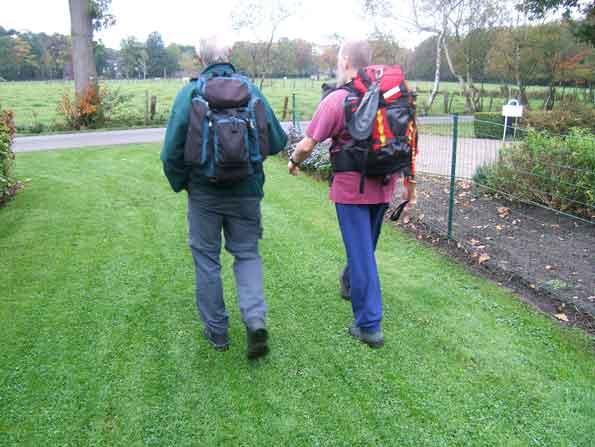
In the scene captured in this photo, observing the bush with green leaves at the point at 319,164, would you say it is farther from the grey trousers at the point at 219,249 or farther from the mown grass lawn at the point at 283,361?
the grey trousers at the point at 219,249

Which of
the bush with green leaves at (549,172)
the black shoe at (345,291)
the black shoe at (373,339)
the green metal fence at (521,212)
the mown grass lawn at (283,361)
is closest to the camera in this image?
the mown grass lawn at (283,361)

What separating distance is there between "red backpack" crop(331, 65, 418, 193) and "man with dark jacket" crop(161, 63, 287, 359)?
0.45m

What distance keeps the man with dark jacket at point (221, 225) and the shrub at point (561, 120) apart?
41.9 ft

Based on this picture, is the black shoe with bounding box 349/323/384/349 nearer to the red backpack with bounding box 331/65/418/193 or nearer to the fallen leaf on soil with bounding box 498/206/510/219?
the red backpack with bounding box 331/65/418/193

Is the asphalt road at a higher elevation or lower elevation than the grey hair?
lower

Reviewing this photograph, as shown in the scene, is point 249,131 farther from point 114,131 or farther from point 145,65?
point 145,65

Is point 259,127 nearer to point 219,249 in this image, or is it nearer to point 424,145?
point 219,249

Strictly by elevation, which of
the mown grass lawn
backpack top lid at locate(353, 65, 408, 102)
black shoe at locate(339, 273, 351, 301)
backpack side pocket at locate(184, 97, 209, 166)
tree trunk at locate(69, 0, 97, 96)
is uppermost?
tree trunk at locate(69, 0, 97, 96)

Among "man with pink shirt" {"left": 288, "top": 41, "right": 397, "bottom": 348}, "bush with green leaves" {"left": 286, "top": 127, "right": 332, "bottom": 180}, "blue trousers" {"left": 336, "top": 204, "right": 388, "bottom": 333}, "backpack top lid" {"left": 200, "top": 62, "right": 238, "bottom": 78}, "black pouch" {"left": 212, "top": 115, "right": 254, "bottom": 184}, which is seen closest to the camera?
"black pouch" {"left": 212, "top": 115, "right": 254, "bottom": 184}

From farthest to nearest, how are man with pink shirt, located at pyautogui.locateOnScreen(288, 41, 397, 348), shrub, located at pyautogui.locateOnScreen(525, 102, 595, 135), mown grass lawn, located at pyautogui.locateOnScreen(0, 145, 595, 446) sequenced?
shrub, located at pyautogui.locateOnScreen(525, 102, 595, 135) → man with pink shirt, located at pyautogui.locateOnScreen(288, 41, 397, 348) → mown grass lawn, located at pyautogui.locateOnScreen(0, 145, 595, 446)

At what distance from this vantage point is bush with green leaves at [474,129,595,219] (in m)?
5.36

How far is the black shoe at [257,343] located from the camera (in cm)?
304

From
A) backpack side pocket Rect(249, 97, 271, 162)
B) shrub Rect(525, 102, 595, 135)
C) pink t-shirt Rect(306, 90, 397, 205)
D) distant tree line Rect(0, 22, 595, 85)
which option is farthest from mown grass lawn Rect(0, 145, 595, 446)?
shrub Rect(525, 102, 595, 135)

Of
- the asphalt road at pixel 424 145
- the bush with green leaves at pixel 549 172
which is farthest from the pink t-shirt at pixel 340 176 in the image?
the asphalt road at pixel 424 145
